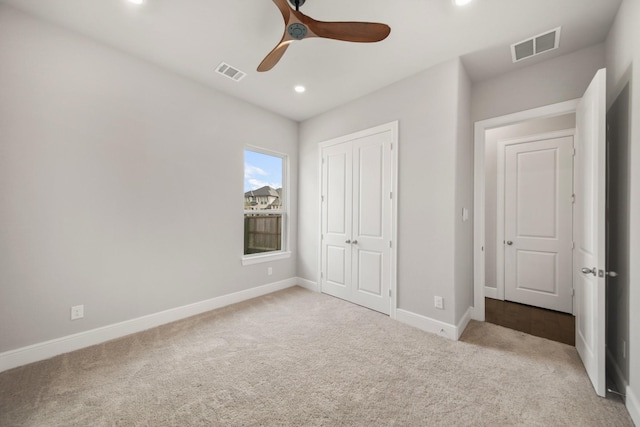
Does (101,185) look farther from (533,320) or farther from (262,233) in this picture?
(533,320)

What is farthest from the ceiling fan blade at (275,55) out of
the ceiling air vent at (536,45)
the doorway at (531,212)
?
the doorway at (531,212)

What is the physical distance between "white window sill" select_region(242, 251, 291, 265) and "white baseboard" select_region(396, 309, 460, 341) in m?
1.98

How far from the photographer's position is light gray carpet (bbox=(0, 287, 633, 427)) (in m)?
1.58

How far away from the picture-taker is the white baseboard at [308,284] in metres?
4.03

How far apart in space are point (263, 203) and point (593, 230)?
3.63 meters

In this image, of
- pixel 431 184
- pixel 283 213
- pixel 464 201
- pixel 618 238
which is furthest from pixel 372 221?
pixel 618 238

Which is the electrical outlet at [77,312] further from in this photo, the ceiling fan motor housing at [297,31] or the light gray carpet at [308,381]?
the ceiling fan motor housing at [297,31]

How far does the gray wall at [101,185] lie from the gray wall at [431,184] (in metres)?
2.26

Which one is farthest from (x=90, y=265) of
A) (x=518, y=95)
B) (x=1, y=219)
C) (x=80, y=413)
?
(x=518, y=95)

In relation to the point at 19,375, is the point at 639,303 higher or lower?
higher

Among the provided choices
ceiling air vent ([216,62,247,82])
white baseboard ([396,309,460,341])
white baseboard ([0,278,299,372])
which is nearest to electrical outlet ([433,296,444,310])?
white baseboard ([396,309,460,341])

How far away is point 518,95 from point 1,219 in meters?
4.87

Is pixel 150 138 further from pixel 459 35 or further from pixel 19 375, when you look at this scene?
pixel 459 35

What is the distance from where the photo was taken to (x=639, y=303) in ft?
4.97
